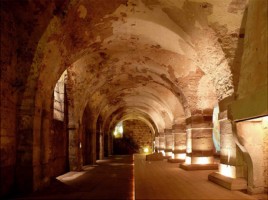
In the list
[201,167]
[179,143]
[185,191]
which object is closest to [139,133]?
[179,143]

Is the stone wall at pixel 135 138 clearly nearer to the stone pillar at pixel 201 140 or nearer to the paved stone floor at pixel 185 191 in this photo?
the stone pillar at pixel 201 140

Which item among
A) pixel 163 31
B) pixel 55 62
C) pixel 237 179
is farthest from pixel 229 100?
pixel 55 62

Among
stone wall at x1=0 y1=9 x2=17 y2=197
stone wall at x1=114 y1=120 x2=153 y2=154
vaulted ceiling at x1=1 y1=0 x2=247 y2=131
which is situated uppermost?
vaulted ceiling at x1=1 y1=0 x2=247 y2=131

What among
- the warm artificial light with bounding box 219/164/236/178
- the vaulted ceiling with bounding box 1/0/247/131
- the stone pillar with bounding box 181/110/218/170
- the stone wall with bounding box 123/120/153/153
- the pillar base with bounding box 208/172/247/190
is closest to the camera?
the vaulted ceiling with bounding box 1/0/247/131

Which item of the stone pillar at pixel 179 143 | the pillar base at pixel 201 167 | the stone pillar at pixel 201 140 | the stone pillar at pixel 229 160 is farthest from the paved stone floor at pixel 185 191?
the stone pillar at pixel 179 143

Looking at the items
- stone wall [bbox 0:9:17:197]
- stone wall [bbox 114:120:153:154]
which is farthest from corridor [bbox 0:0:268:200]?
stone wall [bbox 114:120:153:154]

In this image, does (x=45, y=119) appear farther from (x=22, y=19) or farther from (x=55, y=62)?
(x=22, y=19)

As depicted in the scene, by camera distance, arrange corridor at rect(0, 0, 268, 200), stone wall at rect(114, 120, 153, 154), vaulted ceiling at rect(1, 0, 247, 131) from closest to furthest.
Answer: corridor at rect(0, 0, 268, 200)
vaulted ceiling at rect(1, 0, 247, 131)
stone wall at rect(114, 120, 153, 154)

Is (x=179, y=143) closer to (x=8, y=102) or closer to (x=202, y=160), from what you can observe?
(x=202, y=160)

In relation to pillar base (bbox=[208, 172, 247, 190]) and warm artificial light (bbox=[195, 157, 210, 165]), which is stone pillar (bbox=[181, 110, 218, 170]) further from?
pillar base (bbox=[208, 172, 247, 190])

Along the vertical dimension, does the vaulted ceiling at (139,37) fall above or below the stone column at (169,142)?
above

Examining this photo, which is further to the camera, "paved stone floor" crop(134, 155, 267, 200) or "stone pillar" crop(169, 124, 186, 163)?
"stone pillar" crop(169, 124, 186, 163)

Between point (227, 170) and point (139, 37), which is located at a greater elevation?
point (139, 37)

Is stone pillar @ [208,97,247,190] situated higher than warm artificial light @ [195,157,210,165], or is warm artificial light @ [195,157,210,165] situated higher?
stone pillar @ [208,97,247,190]
